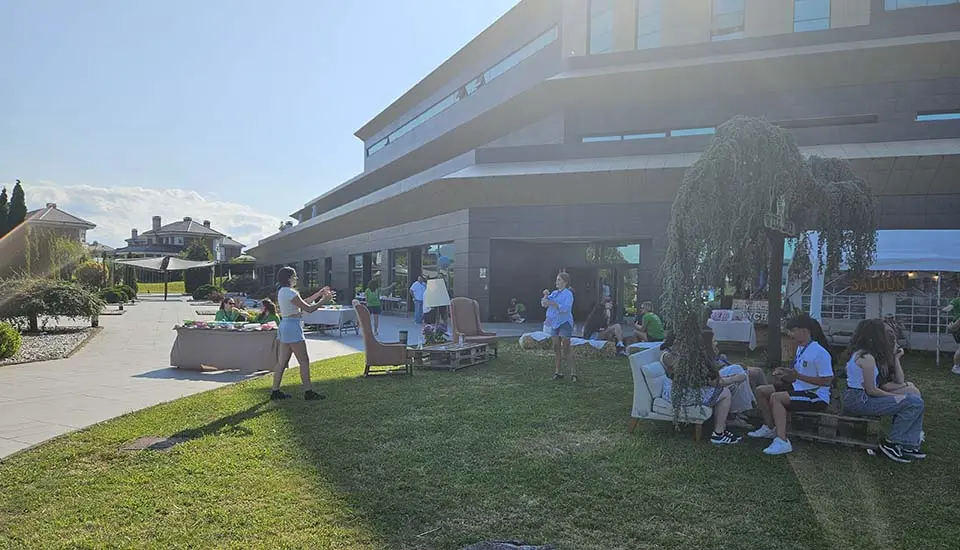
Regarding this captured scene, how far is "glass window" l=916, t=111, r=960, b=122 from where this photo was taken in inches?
703

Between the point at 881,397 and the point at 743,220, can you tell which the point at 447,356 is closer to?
the point at 743,220

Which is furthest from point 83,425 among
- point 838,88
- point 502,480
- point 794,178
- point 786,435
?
point 838,88

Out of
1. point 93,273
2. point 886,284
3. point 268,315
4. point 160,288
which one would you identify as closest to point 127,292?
point 93,273

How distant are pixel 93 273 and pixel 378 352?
33461 millimetres

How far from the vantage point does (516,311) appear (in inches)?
837

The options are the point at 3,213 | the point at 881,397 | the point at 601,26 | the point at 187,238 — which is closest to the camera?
the point at 881,397

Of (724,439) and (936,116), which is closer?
(724,439)

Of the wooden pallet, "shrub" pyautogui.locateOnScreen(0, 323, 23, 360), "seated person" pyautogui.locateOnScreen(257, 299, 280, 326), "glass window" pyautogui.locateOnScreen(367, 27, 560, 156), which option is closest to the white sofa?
the wooden pallet

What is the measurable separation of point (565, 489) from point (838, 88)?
64.8ft

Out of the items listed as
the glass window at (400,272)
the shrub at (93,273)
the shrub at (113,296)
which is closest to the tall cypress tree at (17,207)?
the shrub at (93,273)

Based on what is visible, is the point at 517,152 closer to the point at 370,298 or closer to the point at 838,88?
the point at 370,298

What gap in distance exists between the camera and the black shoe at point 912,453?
505 centimetres

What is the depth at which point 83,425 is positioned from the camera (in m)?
6.23

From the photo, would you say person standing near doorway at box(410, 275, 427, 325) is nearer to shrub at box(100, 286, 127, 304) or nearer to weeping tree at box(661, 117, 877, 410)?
weeping tree at box(661, 117, 877, 410)
